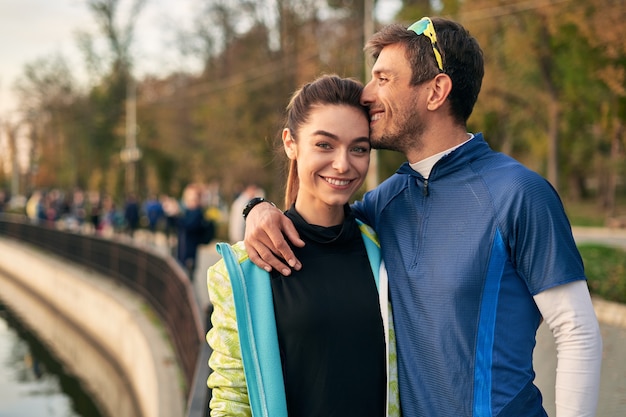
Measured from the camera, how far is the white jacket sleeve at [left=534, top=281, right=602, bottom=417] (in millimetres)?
2039

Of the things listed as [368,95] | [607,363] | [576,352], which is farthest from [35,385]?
[576,352]

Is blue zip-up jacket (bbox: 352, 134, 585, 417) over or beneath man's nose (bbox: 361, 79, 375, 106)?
beneath

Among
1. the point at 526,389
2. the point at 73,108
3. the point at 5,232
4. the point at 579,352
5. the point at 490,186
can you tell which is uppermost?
the point at 73,108

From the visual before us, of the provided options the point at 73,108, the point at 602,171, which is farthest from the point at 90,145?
the point at 602,171

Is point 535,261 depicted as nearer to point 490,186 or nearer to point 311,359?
point 490,186

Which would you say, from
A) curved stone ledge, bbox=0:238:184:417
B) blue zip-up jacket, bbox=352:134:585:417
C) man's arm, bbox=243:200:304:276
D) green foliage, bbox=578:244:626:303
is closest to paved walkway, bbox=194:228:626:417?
green foliage, bbox=578:244:626:303

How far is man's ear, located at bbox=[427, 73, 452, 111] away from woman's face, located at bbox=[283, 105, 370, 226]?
0.24m

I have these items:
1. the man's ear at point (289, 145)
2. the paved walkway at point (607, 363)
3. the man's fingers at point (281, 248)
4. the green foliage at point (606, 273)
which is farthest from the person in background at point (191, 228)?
the man's fingers at point (281, 248)

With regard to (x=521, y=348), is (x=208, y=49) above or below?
above

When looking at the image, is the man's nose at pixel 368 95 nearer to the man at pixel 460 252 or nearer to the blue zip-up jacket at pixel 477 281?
the man at pixel 460 252

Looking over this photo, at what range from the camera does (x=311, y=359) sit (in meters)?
2.36

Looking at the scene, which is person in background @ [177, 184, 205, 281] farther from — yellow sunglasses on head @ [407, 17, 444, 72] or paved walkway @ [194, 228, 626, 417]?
yellow sunglasses on head @ [407, 17, 444, 72]

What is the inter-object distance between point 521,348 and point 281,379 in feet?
2.38

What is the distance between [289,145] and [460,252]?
0.76 metres
